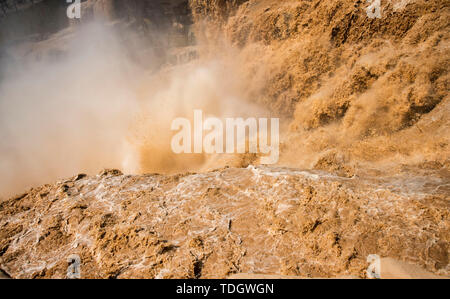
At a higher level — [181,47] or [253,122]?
[181,47]

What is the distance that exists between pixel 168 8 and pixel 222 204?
13649 millimetres

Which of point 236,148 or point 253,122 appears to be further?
point 253,122

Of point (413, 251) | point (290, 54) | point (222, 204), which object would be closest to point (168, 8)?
point (290, 54)

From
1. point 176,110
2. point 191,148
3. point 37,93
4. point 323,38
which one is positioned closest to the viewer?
point 323,38

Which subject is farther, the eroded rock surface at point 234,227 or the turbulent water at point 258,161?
the turbulent water at point 258,161

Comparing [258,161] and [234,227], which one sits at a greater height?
[258,161]

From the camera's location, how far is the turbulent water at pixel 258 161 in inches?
129

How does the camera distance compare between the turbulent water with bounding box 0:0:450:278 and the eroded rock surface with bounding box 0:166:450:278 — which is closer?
the eroded rock surface with bounding box 0:166:450:278

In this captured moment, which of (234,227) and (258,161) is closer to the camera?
(234,227)

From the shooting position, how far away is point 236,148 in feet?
25.5

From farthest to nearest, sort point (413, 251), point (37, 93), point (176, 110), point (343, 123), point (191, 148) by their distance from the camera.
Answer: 1. point (37, 93)
2. point (176, 110)
3. point (191, 148)
4. point (343, 123)
5. point (413, 251)

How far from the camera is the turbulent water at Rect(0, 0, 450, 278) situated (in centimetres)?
327

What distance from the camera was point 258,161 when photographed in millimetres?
6902

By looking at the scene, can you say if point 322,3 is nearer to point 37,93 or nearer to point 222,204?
point 222,204
